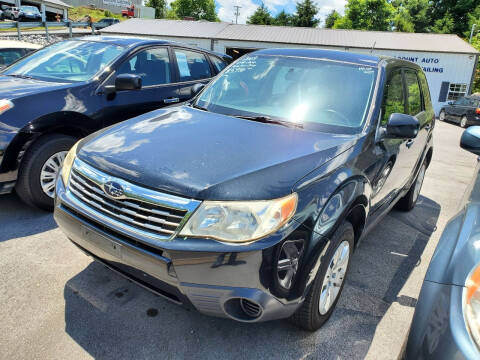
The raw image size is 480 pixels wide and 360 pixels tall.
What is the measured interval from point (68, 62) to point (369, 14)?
5170 centimetres

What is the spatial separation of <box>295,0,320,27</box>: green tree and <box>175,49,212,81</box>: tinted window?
56.5 m

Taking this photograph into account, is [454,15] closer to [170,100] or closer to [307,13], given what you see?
[307,13]

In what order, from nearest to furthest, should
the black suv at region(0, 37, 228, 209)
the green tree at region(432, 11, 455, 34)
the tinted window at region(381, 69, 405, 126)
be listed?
1. the tinted window at region(381, 69, 405, 126)
2. the black suv at region(0, 37, 228, 209)
3. the green tree at region(432, 11, 455, 34)

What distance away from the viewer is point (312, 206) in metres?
1.98

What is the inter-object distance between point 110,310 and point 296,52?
260 centimetres

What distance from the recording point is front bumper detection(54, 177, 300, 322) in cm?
181

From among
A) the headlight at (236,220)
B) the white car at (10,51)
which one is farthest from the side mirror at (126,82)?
the white car at (10,51)

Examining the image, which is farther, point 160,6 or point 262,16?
point 160,6

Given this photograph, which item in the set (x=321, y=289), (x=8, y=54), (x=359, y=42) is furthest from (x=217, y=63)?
(x=359, y=42)

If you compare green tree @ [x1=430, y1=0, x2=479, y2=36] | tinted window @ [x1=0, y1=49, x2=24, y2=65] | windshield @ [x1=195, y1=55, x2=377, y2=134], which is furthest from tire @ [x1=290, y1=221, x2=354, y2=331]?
green tree @ [x1=430, y1=0, x2=479, y2=36]

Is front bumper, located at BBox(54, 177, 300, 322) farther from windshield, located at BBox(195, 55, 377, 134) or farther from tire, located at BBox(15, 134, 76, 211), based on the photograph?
tire, located at BBox(15, 134, 76, 211)

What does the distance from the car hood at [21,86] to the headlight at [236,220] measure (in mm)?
2631

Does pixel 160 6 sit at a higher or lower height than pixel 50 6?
higher

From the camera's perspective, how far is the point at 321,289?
2.18 meters
